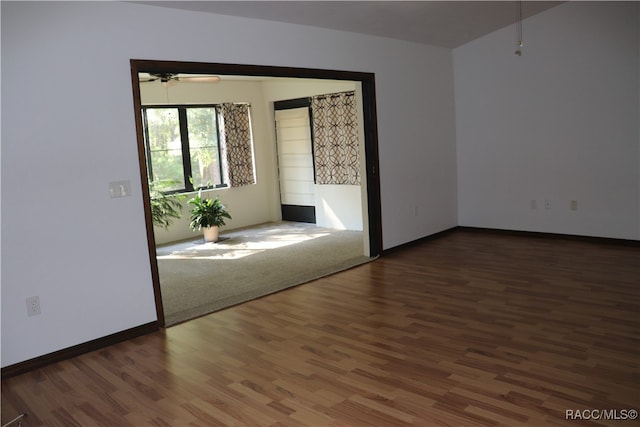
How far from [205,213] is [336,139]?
2188mm

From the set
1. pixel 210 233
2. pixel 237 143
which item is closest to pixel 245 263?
pixel 210 233

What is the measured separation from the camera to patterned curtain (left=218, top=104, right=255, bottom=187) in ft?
27.9

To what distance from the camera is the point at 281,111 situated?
8883 mm

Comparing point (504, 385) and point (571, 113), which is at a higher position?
point (571, 113)

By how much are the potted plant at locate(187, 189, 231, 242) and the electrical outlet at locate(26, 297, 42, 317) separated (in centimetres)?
412

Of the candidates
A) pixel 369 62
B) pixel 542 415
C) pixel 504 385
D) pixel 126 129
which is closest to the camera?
pixel 542 415

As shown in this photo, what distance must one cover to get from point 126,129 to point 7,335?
159 centimetres

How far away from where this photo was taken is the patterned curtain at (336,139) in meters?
7.73

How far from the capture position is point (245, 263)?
6.26 meters

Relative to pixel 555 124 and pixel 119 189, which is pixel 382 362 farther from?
pixel 555 124

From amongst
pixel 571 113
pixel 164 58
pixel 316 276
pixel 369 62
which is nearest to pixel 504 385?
pixel 316 276

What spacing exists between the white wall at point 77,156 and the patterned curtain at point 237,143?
3918 mm

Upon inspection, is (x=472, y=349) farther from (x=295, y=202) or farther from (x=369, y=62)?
(x=295, y=202)

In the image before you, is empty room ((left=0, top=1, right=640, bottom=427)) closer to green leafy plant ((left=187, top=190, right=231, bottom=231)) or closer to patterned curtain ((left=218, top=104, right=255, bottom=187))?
green leafy plant ((left=187, top=190, right=231, bottom=231))
